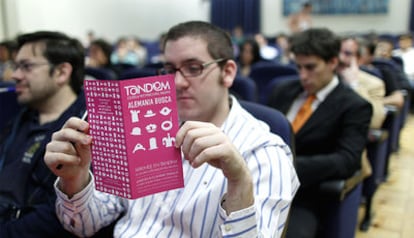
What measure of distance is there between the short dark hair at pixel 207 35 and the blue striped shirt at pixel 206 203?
0.17 meters

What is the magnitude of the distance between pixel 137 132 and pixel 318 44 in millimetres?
1446

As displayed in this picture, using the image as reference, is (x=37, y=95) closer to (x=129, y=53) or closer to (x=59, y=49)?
(x=59, y=49)

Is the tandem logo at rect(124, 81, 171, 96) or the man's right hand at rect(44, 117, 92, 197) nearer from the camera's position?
the tandem logo at rect(124, 81, 171, 96)

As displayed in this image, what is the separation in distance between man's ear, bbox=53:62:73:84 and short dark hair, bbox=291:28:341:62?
3.61 ft

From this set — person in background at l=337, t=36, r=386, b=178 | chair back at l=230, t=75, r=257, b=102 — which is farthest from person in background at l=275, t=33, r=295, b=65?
chair back at l=230, t=75, r=257, b=102

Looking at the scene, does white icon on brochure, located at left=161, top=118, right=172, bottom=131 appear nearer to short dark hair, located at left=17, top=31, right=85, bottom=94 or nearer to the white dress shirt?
short dark hair, located at left=17, top=31, right=85, bottom=94

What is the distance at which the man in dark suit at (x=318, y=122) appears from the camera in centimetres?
158

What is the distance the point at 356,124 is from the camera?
1744mm

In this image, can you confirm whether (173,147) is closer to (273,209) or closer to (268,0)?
(273,209)

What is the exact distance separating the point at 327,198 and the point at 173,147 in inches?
37.7

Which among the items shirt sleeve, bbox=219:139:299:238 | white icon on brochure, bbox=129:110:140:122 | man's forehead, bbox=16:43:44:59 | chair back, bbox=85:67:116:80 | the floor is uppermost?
man's forehead, bbox=16:43:44:59

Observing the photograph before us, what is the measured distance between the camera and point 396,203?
9.37ft

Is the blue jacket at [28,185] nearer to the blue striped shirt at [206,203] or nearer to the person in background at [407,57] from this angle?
the blue striped shirt at [206,203]

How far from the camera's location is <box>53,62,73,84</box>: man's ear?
5.59 ft
